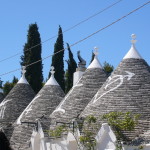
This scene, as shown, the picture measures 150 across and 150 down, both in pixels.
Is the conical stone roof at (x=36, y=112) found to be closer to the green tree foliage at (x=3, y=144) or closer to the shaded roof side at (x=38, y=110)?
the shaded roof side at (x=38, y=110)

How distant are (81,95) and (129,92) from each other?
10.6ft

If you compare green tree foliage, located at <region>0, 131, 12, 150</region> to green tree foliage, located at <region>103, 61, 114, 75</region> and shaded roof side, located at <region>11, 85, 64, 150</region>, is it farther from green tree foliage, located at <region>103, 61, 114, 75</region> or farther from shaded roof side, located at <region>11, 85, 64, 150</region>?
green tree foliage, located at <region>103, 61, 114, 75</region>

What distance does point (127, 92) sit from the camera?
11914 mm

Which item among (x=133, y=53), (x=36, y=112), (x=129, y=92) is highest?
(x=133, y=53)

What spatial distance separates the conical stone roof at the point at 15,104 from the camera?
1869 centimetres

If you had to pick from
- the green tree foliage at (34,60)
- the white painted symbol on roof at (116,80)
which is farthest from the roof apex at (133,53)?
the green tree foliage at (34,60)

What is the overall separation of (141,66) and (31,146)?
231 inches

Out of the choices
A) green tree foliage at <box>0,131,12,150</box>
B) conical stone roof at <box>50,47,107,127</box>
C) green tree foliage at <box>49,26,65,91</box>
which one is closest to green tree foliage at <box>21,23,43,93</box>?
green tree foliage at <box>49,26,65,91</box>

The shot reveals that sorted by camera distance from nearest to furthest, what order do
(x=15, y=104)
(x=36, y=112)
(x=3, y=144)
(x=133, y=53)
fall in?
(x=3, y=144) → (x=133, y=53) → (x=36, y=112) → (x=15, y=104)

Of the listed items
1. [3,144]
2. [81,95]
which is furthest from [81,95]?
[3,144]

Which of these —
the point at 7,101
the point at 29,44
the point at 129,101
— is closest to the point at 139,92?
the point at 129,101

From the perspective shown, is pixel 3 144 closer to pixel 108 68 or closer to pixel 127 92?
pixel 127 92

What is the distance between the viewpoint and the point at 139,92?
Answer: 466 inches

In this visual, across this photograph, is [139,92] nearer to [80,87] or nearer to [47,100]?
[80,87]
